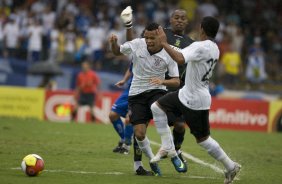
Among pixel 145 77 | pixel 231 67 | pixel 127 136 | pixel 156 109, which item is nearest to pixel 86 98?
pixel 231 67

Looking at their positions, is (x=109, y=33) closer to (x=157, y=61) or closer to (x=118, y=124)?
(x=118, y=124)

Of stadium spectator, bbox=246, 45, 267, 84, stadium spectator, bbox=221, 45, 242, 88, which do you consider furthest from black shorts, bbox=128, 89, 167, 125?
stadium spectator, bbox=246, 45, 267, 84

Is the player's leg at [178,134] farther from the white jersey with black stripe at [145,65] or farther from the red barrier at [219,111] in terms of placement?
the red barrier at [219,111]

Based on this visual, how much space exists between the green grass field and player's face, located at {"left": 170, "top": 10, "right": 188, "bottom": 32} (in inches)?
97.6

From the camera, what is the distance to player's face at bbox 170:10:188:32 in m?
13.0

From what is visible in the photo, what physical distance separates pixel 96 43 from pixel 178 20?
558 inches

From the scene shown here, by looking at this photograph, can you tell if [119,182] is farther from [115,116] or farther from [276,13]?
[276,13]

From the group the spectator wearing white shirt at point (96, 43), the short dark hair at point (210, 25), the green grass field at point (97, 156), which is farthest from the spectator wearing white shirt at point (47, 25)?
the short dark hair at point (210, 25)

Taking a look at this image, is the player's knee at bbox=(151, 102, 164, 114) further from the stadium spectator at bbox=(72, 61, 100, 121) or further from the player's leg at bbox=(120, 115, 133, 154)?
the stadium spectator at bbox=(72, 61, 100, 121)

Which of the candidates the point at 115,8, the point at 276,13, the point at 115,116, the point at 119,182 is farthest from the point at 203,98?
the point at 276,13

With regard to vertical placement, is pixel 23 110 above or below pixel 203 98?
below

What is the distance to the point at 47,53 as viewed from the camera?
1054 inches

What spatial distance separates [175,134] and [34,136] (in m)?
5.64

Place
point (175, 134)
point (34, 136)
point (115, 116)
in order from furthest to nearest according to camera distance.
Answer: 1. point (34, 136)
2. point (115, 116)
3. point (175, 134)
